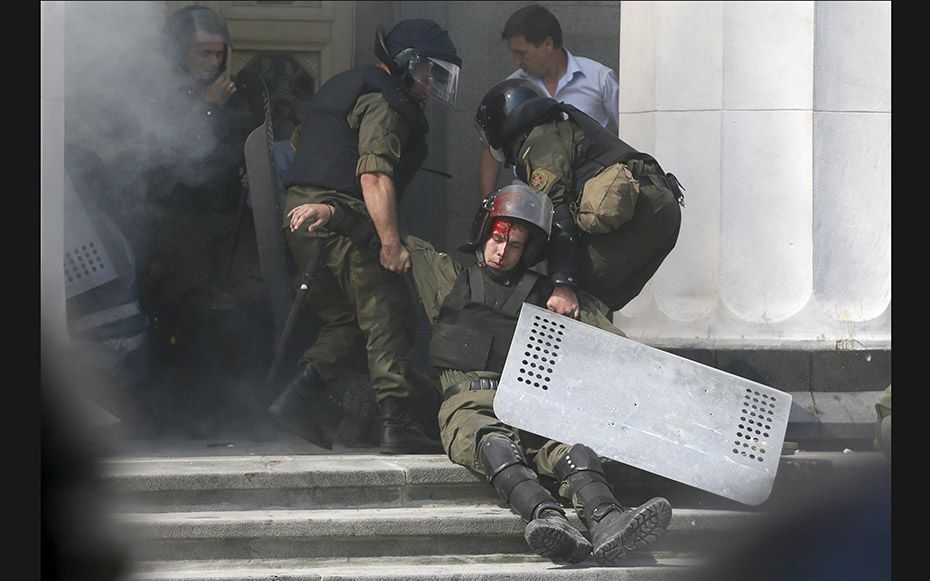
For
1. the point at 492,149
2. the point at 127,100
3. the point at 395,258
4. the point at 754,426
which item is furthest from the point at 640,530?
the point at 127,100

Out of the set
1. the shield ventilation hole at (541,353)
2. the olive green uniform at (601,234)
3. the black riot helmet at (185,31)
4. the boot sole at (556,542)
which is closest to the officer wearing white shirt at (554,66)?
the olive green uniform at (601,234)

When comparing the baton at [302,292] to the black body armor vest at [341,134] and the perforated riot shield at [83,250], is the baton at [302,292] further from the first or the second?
the perforated riot shield at [83,250]

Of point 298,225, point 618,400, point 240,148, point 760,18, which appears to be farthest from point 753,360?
point 240,148

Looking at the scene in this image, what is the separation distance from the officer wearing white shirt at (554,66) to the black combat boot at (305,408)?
1437 millimetres

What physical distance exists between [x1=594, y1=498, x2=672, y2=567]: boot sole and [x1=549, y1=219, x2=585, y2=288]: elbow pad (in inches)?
43.7

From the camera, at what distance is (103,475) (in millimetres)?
5738

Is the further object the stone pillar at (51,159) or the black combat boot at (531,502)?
the stone pillar at (51,159)

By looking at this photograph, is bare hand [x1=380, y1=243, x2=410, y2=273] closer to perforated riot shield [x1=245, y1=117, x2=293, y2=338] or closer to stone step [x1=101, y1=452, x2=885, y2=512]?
perforated riot shield [x1=245, y1=117, x2=293, y2=338]

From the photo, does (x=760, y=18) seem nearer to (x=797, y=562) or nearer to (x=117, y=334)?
(x=797, y=562)

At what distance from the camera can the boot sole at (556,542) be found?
512 centimetres

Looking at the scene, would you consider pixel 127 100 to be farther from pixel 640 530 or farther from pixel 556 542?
pixel 640 530

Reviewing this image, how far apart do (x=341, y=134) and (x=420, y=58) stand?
465 millimetres

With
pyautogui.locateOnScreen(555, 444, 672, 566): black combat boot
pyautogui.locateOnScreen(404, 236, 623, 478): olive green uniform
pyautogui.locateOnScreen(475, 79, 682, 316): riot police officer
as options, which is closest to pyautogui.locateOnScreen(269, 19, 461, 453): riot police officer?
pyautogui.locateOnScreen(404, 236, 623, 478): olive green uniform

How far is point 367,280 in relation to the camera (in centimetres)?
643
